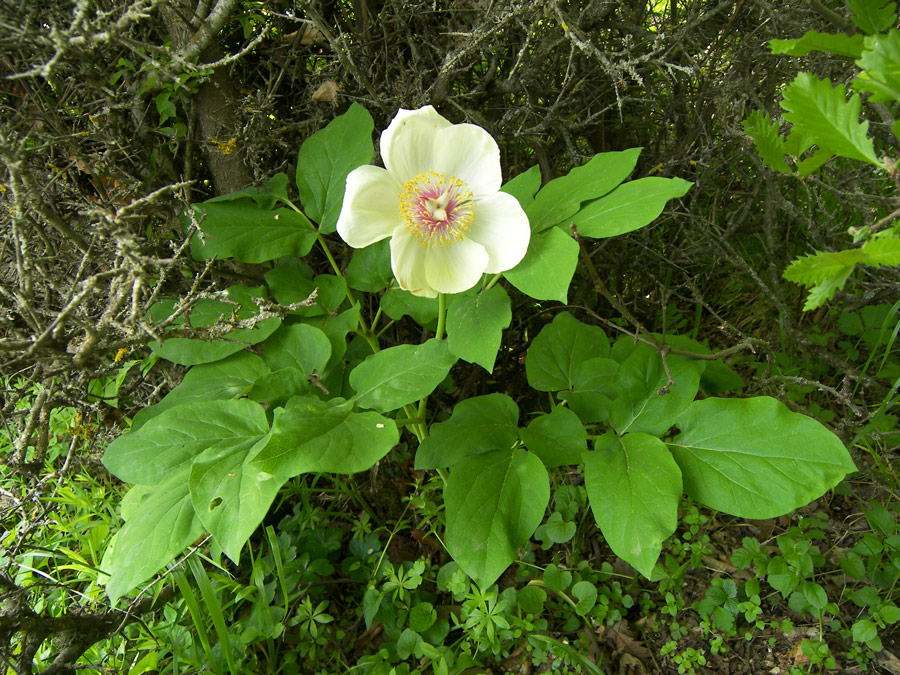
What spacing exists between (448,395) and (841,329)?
138 centimetres

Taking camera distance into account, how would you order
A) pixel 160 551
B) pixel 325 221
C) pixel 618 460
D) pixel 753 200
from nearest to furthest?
pixel 160 551, pixel 618 460, pixel 325 221, pixel 753 200

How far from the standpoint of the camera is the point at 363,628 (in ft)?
5.82

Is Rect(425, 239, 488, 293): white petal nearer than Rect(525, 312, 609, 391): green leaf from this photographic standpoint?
Yes

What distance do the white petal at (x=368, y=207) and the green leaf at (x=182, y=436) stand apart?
0.41 m

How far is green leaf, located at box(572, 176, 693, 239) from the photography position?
3.25ft

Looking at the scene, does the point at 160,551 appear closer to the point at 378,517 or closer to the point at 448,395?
the point at 378,517

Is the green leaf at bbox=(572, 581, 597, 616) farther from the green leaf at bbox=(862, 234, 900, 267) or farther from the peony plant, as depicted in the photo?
the green leaf at bbox=(862, 234, 900, 267)

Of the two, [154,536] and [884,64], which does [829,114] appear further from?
[154,536]

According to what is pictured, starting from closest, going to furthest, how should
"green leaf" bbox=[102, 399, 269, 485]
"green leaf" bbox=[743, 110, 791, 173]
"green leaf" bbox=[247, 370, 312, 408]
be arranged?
1. "green leaf" bbox=[743, 110, 791, 173]
2. "green leaf" bbox=[102, 399, 269, 485]
3. "green leaf" bbox=[247, 370, 312, 408]

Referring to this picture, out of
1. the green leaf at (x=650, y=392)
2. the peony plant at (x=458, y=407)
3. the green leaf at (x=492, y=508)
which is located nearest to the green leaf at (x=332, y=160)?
the peony plant at (x=458, y=407)

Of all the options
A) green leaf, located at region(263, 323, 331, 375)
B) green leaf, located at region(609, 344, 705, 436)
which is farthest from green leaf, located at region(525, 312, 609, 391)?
green leaf, located at region(263, 323, 331, 375)

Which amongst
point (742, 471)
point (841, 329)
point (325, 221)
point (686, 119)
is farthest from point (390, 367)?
point (841, 329)

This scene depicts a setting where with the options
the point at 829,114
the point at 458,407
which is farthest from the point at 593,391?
the point at 829,114

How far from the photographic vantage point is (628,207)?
1026 mm
